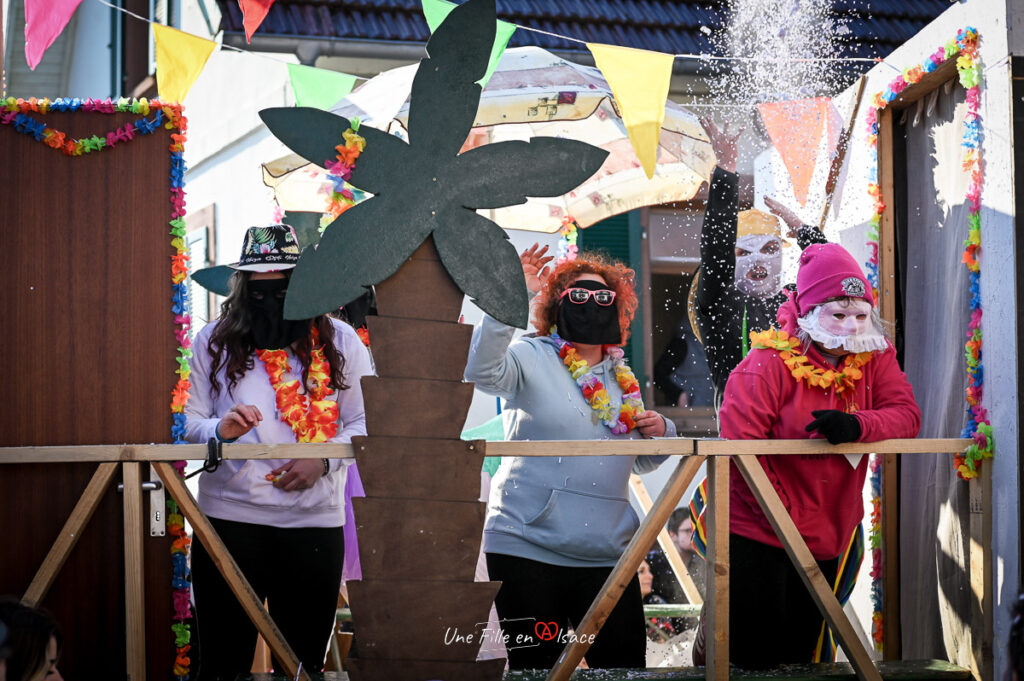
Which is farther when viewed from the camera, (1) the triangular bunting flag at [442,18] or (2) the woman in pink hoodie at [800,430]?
(1) the triangular bunting flag at [442,18]

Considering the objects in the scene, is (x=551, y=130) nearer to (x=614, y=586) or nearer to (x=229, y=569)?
(x=614, y=586)

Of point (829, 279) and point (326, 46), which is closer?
point (829, 279)

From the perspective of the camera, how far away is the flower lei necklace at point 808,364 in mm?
3631

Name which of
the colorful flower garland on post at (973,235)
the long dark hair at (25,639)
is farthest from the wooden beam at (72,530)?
the colorful flower garland on post at (973,235)

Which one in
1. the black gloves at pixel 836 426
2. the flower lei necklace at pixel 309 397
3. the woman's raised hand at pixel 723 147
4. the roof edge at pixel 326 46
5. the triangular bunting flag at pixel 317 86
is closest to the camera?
the black gloves at pixel 836 426

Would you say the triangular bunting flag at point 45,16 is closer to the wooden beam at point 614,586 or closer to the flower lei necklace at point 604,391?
the flower lei necklace at point 604,391

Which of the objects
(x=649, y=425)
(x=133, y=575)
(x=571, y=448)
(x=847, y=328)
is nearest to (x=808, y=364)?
(x=847, y=328)

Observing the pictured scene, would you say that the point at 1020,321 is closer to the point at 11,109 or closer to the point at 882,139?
the point at 882,139

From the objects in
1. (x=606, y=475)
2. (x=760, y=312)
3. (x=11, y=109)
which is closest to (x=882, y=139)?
(x=760, y=312)

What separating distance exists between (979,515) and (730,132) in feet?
11.1

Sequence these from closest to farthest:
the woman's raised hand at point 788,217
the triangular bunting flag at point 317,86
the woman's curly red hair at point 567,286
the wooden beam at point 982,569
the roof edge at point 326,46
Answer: the wooden beam at point 982,569, the woman's curly red hair at point 567,286, the woman's raised hand at point 788,217, the triangular bunting flag at point 317,86, the roof edge at point 326,46

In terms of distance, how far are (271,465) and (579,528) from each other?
3.35ft

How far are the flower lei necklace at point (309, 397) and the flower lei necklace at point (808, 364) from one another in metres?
1.43

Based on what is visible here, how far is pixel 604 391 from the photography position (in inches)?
151
